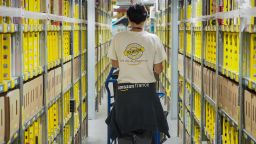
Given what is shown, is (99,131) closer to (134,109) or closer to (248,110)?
(134,109)

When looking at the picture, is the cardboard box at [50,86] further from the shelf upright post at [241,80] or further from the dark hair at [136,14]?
the shelf upright post at [241,80]

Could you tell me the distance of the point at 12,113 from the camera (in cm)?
299

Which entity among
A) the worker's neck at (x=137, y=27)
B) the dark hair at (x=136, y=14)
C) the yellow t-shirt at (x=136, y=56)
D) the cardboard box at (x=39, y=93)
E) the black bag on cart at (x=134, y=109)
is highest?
the dark hair at (x=136, y=14)

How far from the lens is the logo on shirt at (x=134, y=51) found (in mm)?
4559

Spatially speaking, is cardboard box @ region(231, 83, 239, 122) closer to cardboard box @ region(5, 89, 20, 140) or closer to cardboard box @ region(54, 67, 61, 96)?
cardboard box @ region(5, 89, 20, 140)

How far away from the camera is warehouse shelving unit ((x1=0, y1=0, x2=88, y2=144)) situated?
2967 millimetres

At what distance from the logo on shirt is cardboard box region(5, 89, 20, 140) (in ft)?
5.40

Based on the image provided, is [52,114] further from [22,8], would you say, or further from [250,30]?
[250,30]

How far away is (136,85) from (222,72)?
86 cm

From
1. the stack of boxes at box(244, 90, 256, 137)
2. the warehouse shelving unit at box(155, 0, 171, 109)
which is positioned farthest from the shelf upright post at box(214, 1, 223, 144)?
the warehouse shelving unit at box(155, 0, 171, 109)

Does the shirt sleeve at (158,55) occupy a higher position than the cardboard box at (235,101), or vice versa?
the shirt sleeve at (158,55)

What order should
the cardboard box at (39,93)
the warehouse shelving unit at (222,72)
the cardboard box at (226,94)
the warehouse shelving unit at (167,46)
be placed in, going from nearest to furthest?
the warehouse shelving unit at (222,72) → the cardboard box at (39,93) → the cardboard box at (226,94) → the warehouse shelving unit at (167,46)

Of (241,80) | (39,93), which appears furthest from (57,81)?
(241,80)

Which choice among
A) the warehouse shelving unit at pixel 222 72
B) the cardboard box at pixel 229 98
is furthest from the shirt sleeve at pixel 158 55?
the cardboard box at pixel 229 98
